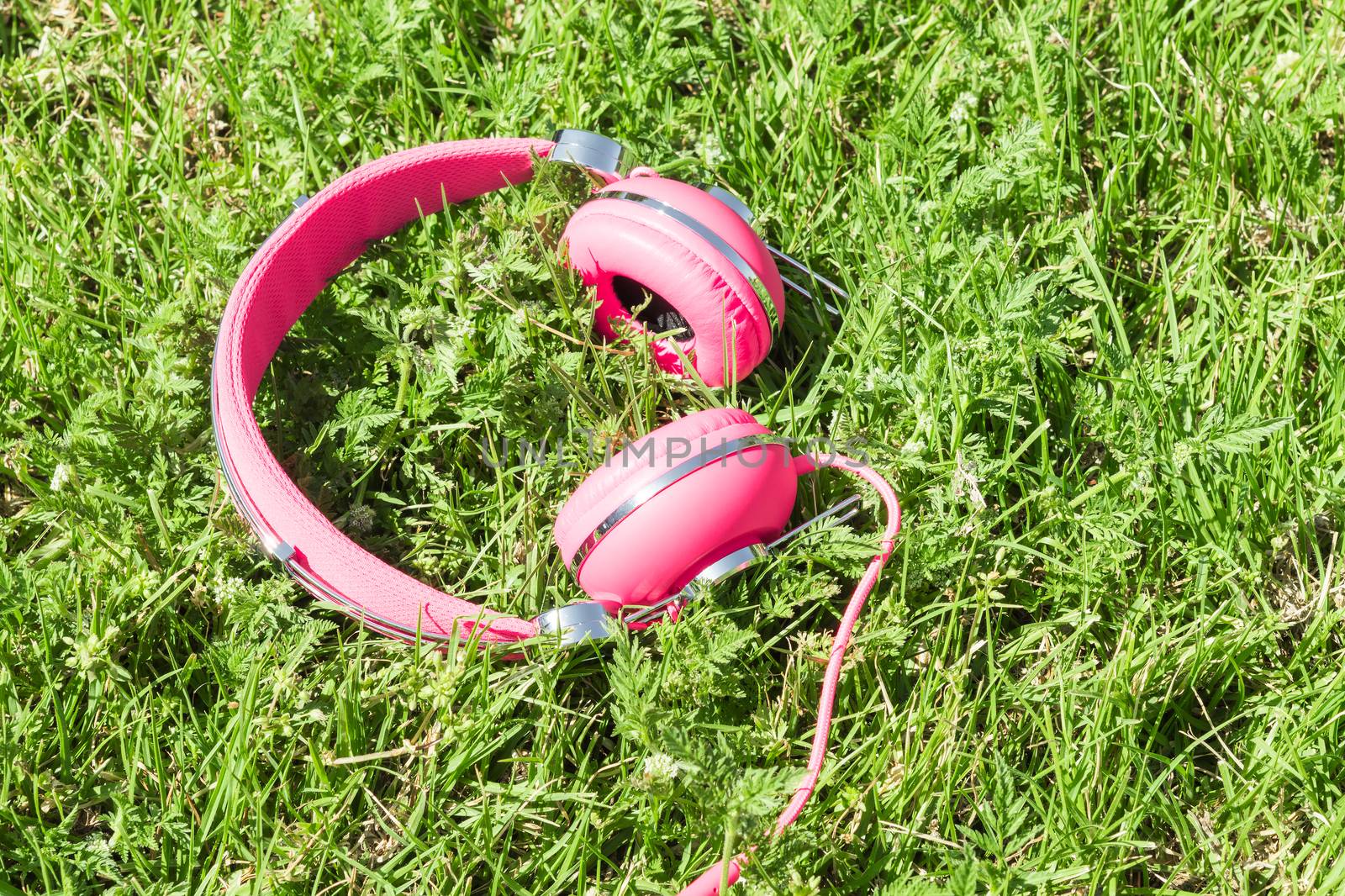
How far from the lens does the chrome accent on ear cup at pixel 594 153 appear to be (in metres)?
3.02

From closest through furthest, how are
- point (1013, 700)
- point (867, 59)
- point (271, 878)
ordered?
point (271, 878), point (1013, 700), point (867, 59)

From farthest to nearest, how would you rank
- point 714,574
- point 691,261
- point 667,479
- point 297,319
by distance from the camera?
point 297,319 → point 691,261 → point 714,574 → point 667,479

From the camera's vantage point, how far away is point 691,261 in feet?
9.02

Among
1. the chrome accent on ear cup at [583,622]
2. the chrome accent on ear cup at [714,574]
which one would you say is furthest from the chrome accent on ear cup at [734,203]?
the chrome accent on ear cup at [583,622]

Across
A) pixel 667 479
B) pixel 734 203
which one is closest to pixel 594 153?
pixel 734 203

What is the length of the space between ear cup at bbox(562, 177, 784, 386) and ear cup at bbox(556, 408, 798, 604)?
308mm

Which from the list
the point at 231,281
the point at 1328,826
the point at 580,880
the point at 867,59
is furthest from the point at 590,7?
the point at 1328,826

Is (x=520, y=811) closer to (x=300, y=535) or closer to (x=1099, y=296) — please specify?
(x=300, y=535)

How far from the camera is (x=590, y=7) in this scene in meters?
3.65

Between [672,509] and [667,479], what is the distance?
6 cm

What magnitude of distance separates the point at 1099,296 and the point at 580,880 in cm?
198

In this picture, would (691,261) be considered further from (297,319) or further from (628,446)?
(297,319)

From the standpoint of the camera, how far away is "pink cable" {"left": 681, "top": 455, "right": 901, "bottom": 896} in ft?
8.08

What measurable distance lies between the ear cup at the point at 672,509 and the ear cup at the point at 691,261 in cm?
31
